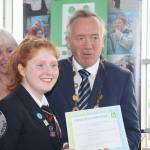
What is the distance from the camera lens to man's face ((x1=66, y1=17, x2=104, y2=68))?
7.34ft

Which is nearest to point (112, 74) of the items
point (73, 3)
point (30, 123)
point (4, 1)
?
point (30, 123)

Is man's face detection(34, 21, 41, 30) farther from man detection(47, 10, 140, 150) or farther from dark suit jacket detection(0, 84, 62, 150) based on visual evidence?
dark suit jacket detection(0, 84, 62, 150)

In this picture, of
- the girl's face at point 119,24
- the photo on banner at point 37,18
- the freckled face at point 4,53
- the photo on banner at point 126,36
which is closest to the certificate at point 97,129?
the freckled face at point 4,53

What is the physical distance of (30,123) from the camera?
5.51 feet

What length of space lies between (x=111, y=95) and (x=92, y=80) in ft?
0.72

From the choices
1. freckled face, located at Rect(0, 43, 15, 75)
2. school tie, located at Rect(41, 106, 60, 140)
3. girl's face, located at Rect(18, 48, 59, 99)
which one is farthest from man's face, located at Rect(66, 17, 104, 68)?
freckled face, located at Rect(0, 43, 15, 75)

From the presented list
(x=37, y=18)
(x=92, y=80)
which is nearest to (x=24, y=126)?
(x=92, y=80)

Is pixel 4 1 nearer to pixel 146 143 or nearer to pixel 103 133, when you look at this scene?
pixel 146 143

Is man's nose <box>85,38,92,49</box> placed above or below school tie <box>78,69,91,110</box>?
above

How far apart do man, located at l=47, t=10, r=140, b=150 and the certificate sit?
6.0 inches

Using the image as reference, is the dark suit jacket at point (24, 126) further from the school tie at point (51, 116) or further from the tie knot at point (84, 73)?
the tie knot at point (84, 73)

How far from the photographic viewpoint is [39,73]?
1.81m

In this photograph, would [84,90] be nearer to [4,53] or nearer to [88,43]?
[88,43]

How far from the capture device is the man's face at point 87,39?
2.24 m
